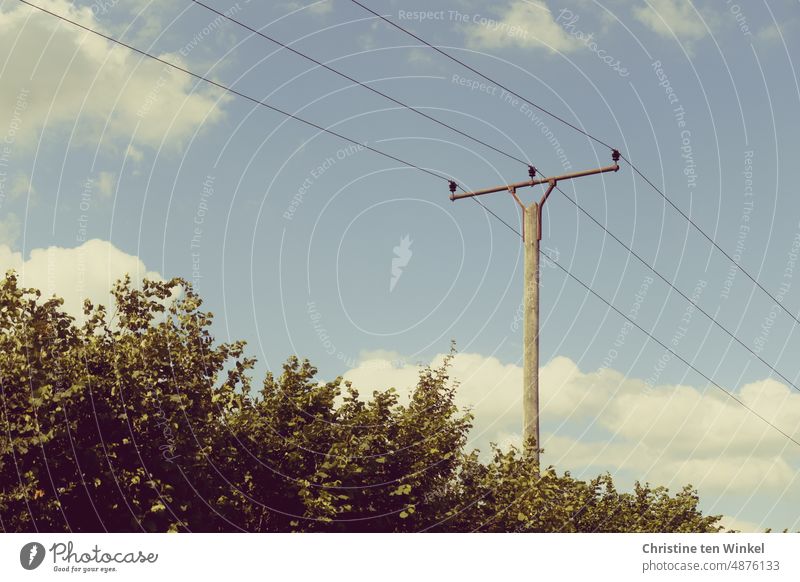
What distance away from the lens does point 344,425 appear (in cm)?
2266

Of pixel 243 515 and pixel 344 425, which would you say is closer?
pixel 243 515

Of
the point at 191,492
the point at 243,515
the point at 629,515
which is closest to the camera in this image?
the point at 191,492

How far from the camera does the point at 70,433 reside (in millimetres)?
15594

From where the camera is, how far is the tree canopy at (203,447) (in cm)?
1550

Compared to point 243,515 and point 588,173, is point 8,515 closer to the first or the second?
point 243,515

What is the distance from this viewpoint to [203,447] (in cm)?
1770

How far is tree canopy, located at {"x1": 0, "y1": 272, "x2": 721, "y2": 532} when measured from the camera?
15500 mm

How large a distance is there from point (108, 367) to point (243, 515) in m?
4.56

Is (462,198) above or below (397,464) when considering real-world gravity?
above
